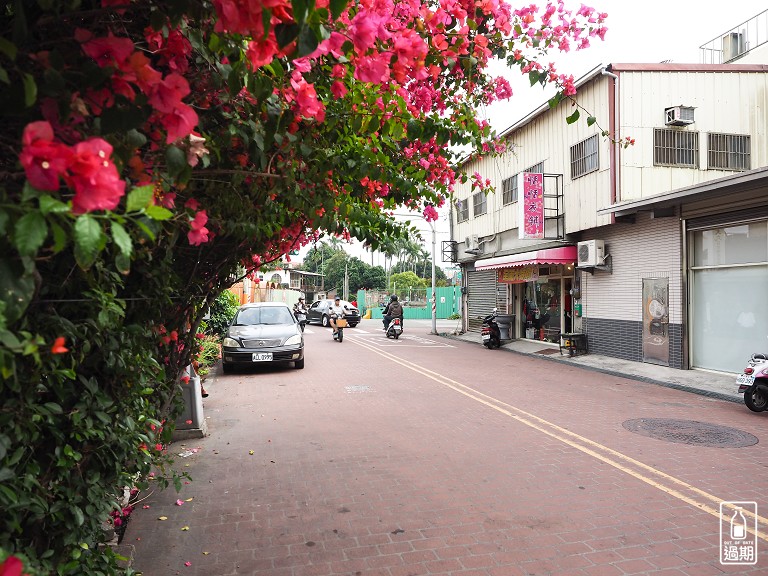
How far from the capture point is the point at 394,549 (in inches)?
147

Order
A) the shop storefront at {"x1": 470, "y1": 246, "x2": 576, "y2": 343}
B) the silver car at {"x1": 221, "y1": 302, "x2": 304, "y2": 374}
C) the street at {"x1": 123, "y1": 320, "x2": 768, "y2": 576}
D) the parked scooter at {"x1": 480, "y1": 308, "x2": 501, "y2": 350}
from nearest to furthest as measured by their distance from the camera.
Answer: the street at {"x1": 123, "y1": 320, "x2": 768, "y2": 576} → the silver car at {"x1": 221, "y1": 302, "x2": 304, "y2": 374} → the shop storefront at {"x1": 470, "y1": 246, "x2": 576, "y2": 343} → the parked scooter at {"x1": 480, "y1": 308, "x2": 501, "y2": 350}

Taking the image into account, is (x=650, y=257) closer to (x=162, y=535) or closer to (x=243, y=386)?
(x=243, y=386)

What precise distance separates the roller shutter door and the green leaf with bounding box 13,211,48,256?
2134 centimetres

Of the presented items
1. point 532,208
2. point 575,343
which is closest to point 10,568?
point 575,343

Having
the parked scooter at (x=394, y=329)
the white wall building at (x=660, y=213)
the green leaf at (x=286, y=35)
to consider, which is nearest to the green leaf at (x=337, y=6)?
the green leaf at (x=286, y=35)

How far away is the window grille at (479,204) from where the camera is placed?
A: 2195cm

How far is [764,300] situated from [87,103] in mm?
11912

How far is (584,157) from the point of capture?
15.0 meters

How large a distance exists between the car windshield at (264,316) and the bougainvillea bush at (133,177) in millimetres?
8916

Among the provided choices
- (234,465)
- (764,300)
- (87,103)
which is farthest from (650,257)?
(87,103)

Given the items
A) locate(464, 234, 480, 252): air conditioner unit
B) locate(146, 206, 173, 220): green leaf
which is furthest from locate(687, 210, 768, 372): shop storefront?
locate(146, 206, 173, 220): green leaf

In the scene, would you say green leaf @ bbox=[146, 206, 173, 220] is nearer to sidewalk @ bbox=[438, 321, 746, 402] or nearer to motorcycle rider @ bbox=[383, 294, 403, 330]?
sidewalk @ bbox=[438, 321, 746, 402]

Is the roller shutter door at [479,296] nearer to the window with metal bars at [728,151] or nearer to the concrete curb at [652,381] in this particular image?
the concrete curb at [652,381]

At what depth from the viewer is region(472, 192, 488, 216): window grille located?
21.9 m
